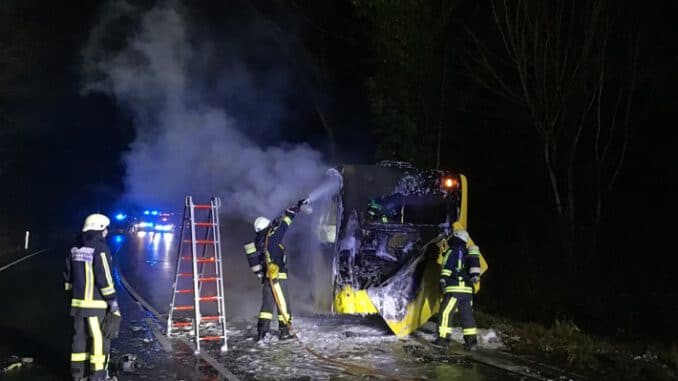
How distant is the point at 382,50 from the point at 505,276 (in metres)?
6.65

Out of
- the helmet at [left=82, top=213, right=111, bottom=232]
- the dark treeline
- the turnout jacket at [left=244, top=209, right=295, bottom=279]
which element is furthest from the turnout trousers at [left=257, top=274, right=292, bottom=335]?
the dark treeline

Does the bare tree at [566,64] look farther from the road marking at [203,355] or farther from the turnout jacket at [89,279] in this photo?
the turnout jacket at [89,279]

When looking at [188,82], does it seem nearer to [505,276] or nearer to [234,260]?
[234,260]

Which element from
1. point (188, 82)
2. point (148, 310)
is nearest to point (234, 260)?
point (188, 82)

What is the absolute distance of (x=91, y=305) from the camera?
230 inches

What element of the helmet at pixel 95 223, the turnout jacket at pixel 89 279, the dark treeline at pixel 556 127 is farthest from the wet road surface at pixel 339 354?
the dark treeline at pixel 556 127

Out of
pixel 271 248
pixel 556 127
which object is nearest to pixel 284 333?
pixel 271 248

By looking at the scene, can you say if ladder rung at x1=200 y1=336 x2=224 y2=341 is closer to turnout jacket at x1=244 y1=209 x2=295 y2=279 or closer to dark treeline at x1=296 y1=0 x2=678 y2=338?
turnout jacket at x1=244 y1=209 x2=295 y2=279

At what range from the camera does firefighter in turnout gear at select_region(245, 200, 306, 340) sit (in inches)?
323

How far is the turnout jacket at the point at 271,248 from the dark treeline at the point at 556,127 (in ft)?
16.2

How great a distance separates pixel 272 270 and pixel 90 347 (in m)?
2.92

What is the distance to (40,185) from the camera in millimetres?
67750

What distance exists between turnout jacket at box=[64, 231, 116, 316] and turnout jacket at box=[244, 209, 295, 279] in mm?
2579

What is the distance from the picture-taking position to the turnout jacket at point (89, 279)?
5844 millimetres
